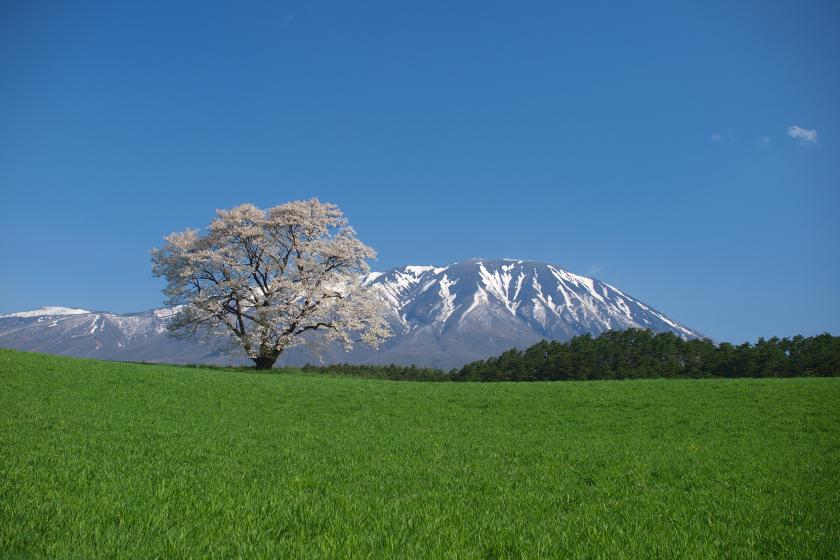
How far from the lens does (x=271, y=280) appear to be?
54312 mm

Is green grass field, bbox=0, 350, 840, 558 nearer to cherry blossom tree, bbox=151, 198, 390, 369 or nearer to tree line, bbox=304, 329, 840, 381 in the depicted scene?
cherry blossom tree, bbox=151, 198, 390, 369

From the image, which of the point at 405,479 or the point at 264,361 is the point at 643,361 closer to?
the point at 264,361

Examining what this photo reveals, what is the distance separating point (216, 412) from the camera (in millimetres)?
24594

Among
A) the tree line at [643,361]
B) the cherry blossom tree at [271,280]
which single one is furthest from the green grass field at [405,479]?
the tree line at [643,361]

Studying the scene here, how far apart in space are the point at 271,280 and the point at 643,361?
47981 mm

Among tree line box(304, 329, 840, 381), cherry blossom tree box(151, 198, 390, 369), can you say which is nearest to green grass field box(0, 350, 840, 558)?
cherry blossom tree box(151, 198, 390, 369)

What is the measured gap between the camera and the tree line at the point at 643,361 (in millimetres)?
60781

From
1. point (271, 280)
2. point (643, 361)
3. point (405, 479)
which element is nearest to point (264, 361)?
point (271, 280)

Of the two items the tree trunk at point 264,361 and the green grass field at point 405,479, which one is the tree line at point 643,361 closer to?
the tree trunk at point 264,361

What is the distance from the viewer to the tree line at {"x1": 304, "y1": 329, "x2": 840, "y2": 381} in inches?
2393

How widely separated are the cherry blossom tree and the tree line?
24.0ft

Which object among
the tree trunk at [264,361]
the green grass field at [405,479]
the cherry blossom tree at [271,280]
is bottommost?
the green grass field at [405,479]

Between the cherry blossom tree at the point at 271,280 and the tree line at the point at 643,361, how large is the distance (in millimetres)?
7303

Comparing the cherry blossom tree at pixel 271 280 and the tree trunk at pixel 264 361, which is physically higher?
the cherry blossom tree at pixel 271 280
